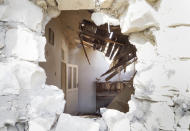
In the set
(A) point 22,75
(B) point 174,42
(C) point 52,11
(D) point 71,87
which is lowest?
(D) point 71,87

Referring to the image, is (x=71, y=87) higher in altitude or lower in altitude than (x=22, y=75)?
lower

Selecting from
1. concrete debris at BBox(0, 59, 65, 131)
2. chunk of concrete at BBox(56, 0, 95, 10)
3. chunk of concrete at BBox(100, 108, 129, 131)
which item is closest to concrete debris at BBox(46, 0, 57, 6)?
chunk of concrete at BBox(56, 0, 95, 10)

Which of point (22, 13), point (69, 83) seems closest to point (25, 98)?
point (22, 13)

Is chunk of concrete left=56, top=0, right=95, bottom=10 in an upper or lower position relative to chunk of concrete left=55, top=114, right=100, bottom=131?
upper

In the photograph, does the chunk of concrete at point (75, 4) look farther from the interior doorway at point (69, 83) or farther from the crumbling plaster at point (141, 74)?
the interior doorway at point (69, 83)

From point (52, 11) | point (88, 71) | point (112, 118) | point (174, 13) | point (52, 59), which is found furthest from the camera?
point (88, 71)

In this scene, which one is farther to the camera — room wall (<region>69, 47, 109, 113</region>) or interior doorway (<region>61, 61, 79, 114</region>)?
room wall (<region>69, 47, 109, 113</region>)

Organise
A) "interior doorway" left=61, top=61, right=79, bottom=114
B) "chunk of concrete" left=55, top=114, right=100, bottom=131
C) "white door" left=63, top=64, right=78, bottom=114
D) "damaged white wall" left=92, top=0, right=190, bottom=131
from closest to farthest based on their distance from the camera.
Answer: "damaged white wall" left=92, top=0, right=190, bottom=131
"chunk of concrete" left=55, top=114, right=100, bottom=131
"interior doorway" left=61, top=61, right=79, bottom=114
"white door" left=63, top=64, right=78, bottom=114

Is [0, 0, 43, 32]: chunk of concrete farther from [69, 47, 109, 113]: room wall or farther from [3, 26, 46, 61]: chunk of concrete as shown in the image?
[69, 47, 109, 113]: room wall

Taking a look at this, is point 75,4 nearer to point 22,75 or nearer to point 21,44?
point 21,44

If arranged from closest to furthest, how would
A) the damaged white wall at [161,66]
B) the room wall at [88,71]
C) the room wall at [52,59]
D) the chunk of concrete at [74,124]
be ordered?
the damaged white wall at [161,66] < the chunk of concrete at [74,124] < the room wall at [52,59] < the room wall at [88,71]

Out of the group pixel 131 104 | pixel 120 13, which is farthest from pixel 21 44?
pixel 131 104

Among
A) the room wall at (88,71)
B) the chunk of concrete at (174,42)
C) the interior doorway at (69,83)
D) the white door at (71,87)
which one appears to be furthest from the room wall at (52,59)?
the room wall at (88,71)

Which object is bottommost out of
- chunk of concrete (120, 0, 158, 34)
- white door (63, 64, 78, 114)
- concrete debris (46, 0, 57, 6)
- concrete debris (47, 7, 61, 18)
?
white door (63, 64, 78, 114)
